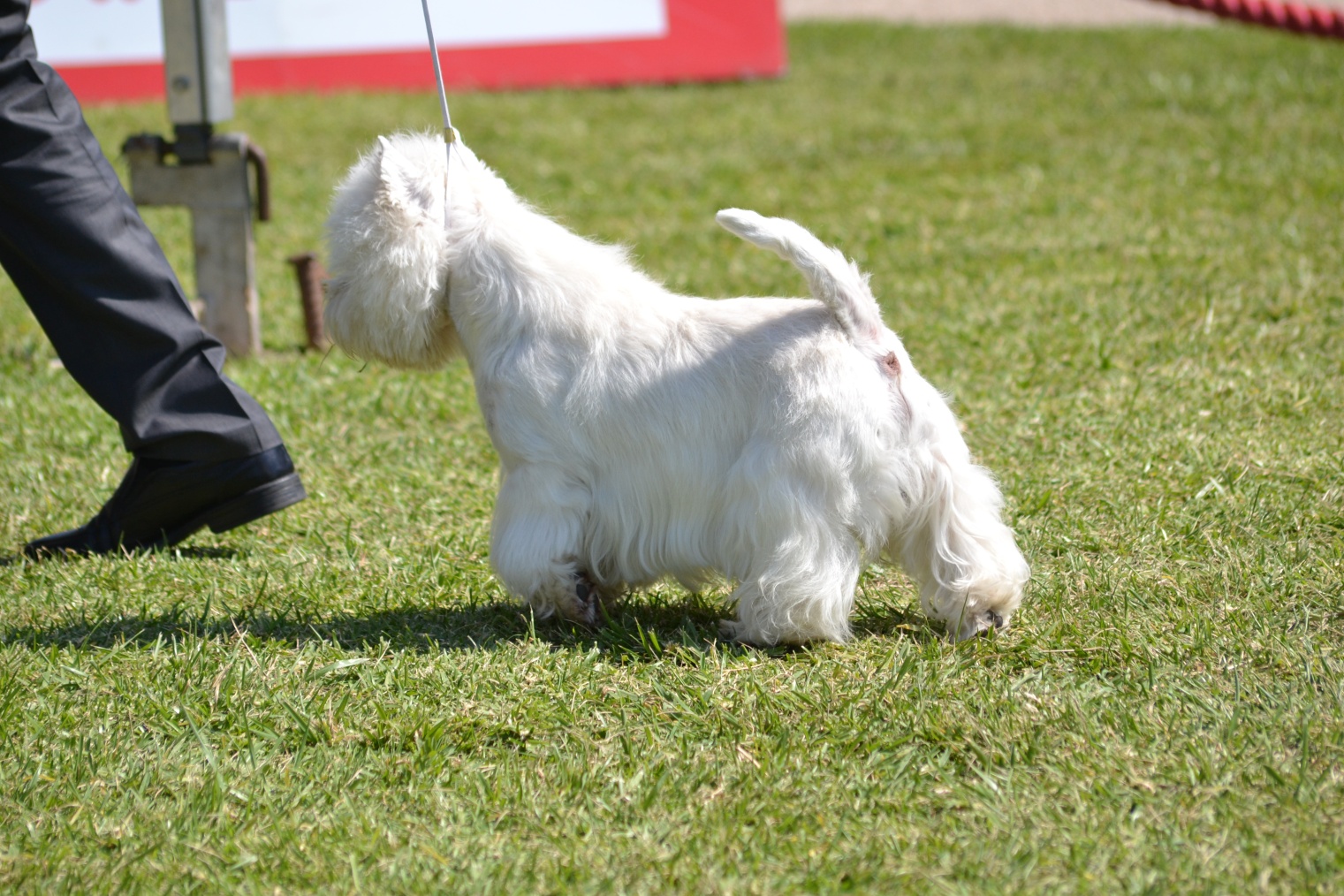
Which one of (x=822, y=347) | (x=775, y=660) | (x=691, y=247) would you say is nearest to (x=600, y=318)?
(x=822, y=347)

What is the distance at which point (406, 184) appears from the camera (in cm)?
319

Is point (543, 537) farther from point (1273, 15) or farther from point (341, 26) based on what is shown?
point (341, 26)

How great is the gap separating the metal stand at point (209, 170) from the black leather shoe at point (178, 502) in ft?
6.35

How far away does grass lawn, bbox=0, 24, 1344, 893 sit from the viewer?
2293mm

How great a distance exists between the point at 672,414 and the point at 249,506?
1.41m

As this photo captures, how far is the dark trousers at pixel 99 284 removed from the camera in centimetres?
352

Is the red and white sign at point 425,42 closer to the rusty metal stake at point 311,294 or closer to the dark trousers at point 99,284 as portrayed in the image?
the rusty metal stake at point 311,294

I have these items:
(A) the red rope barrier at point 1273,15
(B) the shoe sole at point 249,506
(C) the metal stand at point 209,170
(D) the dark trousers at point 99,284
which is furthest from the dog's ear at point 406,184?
(A) the red rope barrier at point 1273,15

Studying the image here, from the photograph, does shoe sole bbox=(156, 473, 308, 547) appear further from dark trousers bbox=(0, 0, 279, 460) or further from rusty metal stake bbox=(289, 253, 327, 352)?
rusty metal stake bbox=(289, 253, 327, 352)

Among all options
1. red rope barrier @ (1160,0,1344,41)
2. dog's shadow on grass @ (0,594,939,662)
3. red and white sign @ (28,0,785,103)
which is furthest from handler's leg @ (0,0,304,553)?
red rope barrier @ (1160,0,1344,41)

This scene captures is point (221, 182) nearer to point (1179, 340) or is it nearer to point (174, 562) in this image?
point (174, 562)

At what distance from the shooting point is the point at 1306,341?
16.7 feet

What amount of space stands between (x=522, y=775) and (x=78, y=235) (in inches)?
79.3

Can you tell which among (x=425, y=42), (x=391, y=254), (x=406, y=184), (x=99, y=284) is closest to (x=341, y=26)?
(x=425, y=42)
